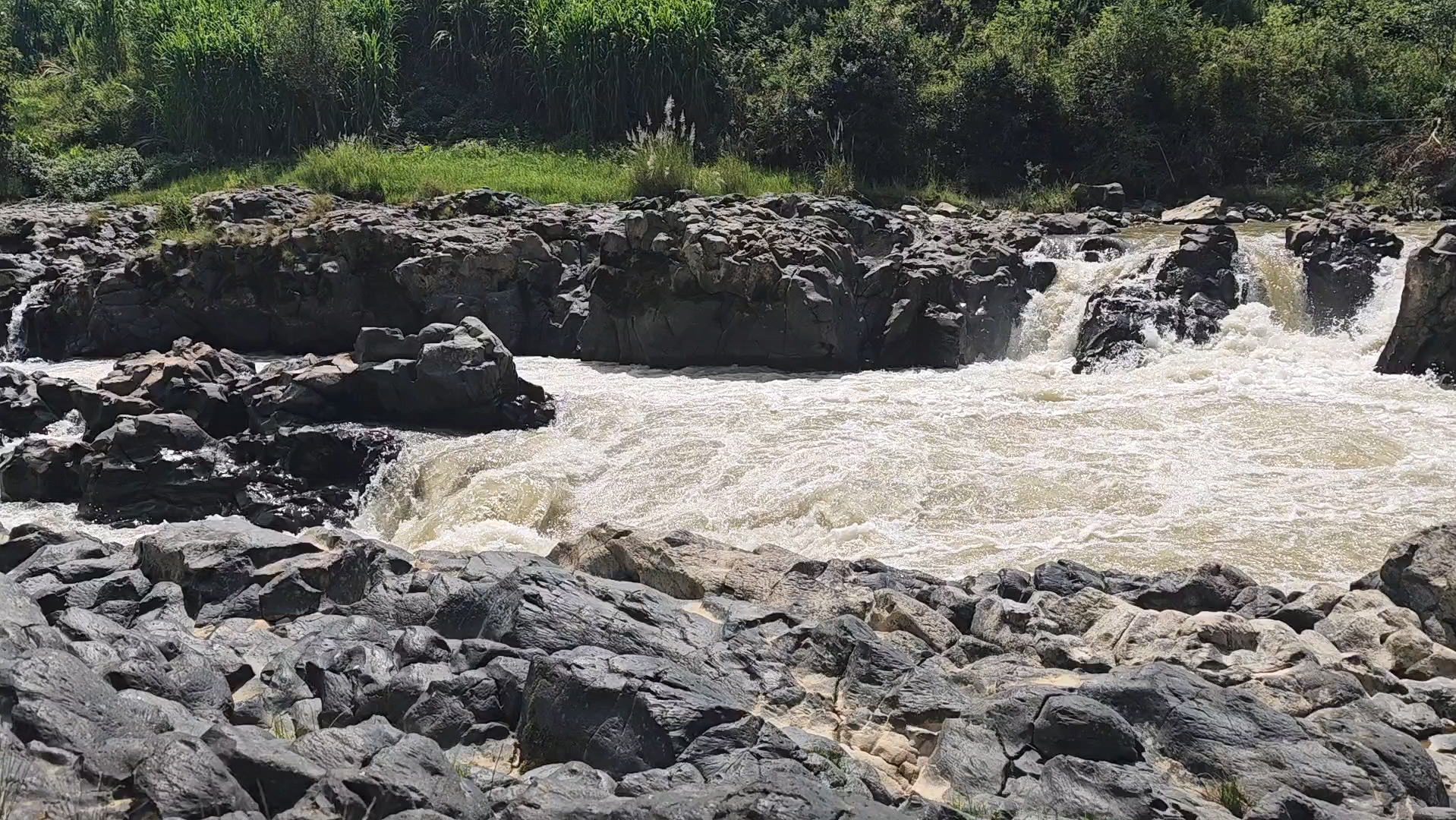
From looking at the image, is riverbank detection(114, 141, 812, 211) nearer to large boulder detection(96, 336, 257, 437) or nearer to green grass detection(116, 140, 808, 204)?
green grass detection(116, 140, 808, 204)

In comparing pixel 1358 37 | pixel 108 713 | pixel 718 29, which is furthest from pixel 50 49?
pixel 108 713

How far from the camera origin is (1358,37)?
26.1 metres

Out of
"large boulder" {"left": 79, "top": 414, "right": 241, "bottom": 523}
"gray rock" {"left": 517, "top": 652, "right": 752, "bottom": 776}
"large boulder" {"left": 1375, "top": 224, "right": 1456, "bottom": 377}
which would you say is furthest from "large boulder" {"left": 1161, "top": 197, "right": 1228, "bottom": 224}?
"gray rock" {"left": 517, "top": 652, "right": 752, "bottom": 776}

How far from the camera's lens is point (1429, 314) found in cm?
1440

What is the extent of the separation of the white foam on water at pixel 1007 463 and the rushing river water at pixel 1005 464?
33 millimetres

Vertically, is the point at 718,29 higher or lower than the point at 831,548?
higher

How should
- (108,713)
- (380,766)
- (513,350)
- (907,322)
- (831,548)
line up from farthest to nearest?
(513,350) → (907,322) → (831,548) → (108,713) → (380,766)

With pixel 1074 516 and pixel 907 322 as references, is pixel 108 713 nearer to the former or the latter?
pixel 1074 516

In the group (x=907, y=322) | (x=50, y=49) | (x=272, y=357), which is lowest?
(x=272, y=357)

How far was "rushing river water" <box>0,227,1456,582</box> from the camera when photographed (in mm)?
10523

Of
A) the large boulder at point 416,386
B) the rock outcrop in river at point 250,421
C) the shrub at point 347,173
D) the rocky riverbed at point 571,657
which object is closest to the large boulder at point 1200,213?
the rocky riverbed at point 571,657

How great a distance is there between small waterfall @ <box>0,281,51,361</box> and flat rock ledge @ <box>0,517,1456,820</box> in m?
13.3

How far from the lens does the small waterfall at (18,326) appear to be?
20.4 meters

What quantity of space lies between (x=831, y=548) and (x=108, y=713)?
20.9ft
